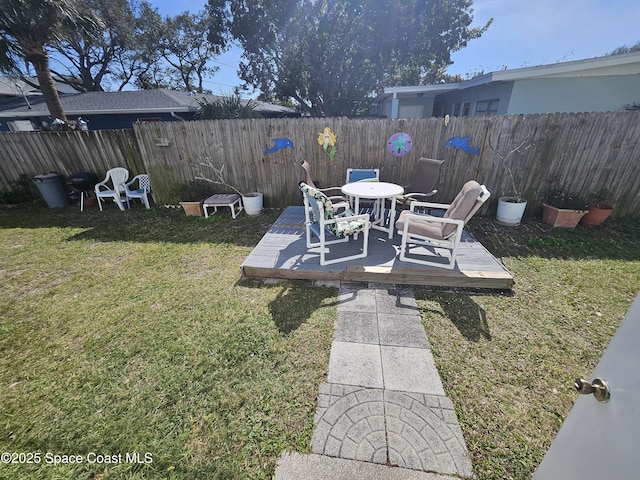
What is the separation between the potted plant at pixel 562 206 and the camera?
14.8 ft

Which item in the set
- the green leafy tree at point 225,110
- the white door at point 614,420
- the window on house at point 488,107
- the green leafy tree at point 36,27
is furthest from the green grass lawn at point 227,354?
the green leafy tree at point 36,27

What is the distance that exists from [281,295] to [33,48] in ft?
33.0

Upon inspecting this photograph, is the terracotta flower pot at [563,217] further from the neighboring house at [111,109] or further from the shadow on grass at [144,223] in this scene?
the neighboring house at [111,109]

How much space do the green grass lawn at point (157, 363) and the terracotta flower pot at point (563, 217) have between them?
449 centimetres

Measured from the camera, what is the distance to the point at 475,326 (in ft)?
8.35

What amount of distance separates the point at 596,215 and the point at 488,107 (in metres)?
6.27

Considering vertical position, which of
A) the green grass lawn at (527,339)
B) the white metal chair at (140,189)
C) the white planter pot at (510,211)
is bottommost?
the green grass lawn at (527,339)

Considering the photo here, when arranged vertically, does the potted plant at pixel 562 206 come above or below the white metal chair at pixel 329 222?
below

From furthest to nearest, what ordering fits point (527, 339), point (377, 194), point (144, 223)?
point (144, 223)
point (377, 194)
point (527, 339)

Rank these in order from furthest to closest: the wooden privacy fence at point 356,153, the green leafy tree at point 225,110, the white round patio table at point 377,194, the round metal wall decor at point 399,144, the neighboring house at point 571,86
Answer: the green leafy tree at point 225,110 → the neighboring house at point 571,86 → the round metal wall decor at point 399,144 → the wooden privacy fence at point 356,153 → the white round patio table at point 377,194

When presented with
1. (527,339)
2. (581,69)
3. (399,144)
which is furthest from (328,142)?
(581,69)

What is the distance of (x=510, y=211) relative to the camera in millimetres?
4703

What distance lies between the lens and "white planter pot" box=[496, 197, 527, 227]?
464cm

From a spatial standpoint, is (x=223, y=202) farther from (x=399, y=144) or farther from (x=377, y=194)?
(x=399, y=144)
